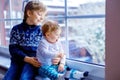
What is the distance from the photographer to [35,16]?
1.32m

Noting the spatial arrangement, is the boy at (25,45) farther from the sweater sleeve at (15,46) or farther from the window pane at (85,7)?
the window pane at (85,7)

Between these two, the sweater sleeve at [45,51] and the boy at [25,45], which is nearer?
the sweater sleeve at [45,51]

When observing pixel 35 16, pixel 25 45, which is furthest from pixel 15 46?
pixel 35 16

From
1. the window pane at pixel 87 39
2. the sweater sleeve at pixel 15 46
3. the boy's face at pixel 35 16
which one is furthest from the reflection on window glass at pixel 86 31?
the sweater sleeve at pixel 15 46

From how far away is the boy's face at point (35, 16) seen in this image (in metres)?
1.31

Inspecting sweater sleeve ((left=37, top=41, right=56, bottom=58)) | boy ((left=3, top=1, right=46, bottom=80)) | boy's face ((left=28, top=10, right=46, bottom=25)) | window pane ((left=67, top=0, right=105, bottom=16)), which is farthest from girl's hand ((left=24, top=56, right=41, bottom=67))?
window pane ((left=67, top=0, right=105, bottom=16))

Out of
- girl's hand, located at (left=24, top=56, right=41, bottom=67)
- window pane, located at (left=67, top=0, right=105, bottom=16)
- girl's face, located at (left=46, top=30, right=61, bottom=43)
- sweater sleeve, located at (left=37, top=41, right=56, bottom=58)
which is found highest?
window pane, located at (left=67, top=0, right=105, bottom=16)

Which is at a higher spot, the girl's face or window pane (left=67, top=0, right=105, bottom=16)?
window pane (left=67, top=0, right=105, bottom=16)

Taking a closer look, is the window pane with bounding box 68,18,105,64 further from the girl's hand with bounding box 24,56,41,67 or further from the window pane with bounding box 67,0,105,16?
the girl's hand with bounding box 24,56,41,67

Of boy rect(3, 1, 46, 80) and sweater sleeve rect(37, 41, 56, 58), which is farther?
boy rect(3, 1, 46, 80)

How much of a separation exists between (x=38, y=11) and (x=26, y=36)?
179 millimetres

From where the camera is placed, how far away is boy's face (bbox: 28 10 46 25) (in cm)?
131

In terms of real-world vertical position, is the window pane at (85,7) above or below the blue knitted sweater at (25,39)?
above

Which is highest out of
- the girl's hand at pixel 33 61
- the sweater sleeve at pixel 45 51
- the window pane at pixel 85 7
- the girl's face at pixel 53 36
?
the window pane at pixel 85 7
